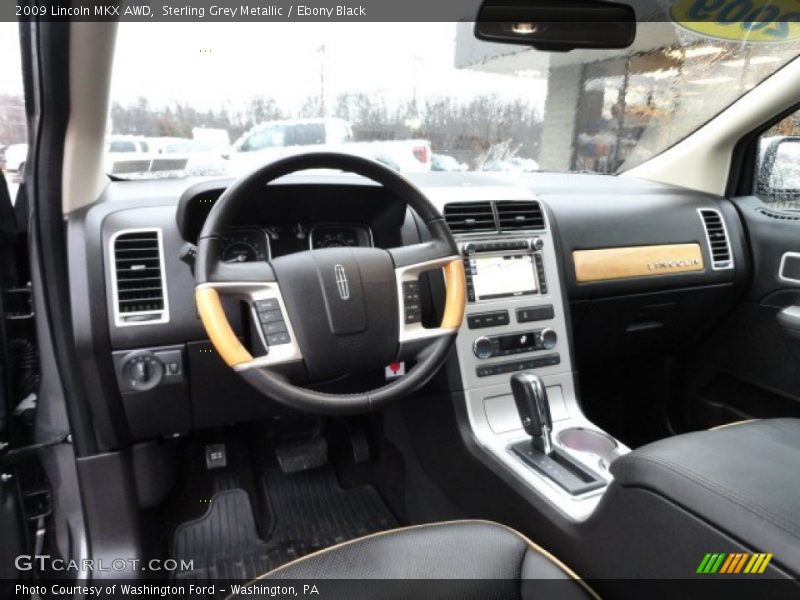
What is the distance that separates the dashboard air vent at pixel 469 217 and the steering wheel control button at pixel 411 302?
548 mm

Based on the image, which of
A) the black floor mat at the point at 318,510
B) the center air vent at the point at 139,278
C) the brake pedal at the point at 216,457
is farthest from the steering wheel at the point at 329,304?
the brake pedal at the point at 216,457

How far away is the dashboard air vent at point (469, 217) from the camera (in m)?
1.84

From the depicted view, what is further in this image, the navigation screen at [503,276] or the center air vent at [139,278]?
the navigation screen at [503,276]

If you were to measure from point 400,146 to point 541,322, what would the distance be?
31.0 inches

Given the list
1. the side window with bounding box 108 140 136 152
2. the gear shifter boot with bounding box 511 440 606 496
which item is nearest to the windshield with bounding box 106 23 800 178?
→ the side window with bounding box 108 140 136 152

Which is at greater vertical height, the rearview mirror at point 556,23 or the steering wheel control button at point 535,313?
the rearview mirror at point 556,23

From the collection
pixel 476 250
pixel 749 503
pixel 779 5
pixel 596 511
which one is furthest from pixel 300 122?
pixel 779 5

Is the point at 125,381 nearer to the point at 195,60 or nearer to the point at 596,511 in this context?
the point at 195,60

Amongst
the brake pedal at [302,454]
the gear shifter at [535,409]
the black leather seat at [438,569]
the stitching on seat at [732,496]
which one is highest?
the stitching on seat at [732,496]

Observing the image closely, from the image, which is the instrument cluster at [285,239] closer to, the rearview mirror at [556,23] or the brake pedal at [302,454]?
the rearview mirror at [556,23]

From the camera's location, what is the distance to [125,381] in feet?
5.10

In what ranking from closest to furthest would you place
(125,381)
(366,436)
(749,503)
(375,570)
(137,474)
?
(749,503)
(375,570)
(125,381)
(137,474)
(366,436)

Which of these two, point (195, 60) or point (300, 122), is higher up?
point (195, 60)

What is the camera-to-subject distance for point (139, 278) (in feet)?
5.06
